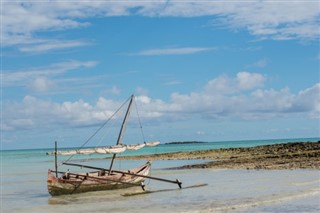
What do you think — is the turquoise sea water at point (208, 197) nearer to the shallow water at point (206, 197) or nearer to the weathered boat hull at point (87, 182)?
the shallow water at point (206, 197)

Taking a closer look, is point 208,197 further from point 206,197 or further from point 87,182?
point 87,182

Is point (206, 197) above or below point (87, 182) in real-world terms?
below

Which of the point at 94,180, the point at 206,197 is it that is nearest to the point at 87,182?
the point at 94,180

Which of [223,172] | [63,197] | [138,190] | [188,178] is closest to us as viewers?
[63,197]

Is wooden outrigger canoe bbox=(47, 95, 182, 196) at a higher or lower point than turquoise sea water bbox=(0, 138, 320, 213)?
higher

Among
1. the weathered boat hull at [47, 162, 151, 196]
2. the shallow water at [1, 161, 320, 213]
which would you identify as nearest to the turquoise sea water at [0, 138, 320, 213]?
the shallow water at [1, 161, 320, 213]

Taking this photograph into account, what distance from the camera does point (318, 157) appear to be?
4125 centimetres

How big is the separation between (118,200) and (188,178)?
Result: 10428 mm

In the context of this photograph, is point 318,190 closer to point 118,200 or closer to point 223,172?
point 118,200

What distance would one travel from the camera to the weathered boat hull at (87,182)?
91.7 feet

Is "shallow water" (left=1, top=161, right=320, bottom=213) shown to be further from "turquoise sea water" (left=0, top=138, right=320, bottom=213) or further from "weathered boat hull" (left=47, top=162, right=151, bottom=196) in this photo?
"weathered boat hull" (left=47, top=162, right=151, bottom=196)

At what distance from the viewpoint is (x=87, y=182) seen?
94.1 ft

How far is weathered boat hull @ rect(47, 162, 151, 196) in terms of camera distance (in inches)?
1101

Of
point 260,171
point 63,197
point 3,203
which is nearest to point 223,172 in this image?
point 260,171
